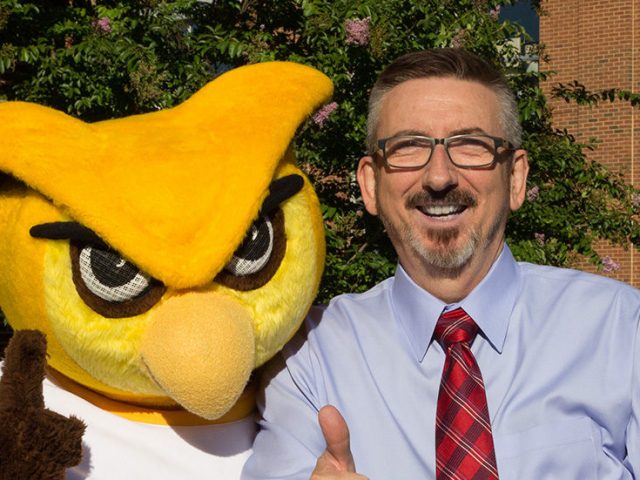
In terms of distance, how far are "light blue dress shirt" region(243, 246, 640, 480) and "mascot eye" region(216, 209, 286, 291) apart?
15.7 inches

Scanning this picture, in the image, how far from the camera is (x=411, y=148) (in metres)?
2.58

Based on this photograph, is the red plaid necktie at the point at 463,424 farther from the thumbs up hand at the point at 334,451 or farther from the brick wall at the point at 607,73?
the brick wall at the point at 607,73

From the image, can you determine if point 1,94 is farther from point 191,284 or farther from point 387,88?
point 191,284

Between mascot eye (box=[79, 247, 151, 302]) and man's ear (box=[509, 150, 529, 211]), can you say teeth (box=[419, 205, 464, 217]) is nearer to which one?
man's ear (box=[509, 150, 529, 211])

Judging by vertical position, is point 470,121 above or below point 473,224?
above

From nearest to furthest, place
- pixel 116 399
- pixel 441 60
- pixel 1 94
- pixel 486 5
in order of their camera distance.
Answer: pixel 116 399, pixel 441 60, pixel 1 94, pixel 486 5

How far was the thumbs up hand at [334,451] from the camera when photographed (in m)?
2.01

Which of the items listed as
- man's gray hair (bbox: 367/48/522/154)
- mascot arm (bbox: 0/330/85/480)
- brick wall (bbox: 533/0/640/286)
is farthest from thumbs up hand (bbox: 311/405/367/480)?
brick wall (bbox: 533/0/640/286)

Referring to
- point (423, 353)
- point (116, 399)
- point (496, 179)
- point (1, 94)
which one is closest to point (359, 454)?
point (423, 353)

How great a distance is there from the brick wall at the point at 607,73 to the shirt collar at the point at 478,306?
10.4 meters

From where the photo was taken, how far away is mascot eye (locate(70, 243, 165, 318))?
1.95m

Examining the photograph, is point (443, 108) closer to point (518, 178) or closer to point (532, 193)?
point (518, 178)

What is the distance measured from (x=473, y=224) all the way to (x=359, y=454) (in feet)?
2.49

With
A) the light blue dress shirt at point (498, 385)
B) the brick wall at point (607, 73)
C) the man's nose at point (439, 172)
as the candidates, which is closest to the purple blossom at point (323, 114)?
the man's nose at point (439, 172)
